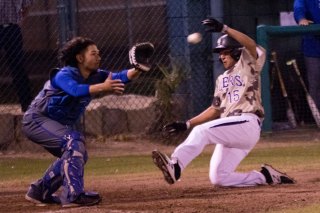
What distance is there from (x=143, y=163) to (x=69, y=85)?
368 cm

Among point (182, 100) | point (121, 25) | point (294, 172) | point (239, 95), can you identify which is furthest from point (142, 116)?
point (239, 95)

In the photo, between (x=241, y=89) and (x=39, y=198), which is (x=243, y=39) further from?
(x=39, y=198)

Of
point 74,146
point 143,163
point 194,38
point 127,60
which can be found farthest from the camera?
point 127,60

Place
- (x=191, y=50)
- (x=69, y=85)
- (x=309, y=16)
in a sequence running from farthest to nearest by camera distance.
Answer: (x=191, y=50) < (x=309, y=16) < (x=69, y=85)

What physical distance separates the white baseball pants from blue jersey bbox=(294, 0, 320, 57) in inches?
171

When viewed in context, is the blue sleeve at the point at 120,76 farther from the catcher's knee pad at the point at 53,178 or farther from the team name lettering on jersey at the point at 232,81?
the team name lettering on jersey at the point at 232,81

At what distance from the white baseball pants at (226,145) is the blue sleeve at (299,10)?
433 cm

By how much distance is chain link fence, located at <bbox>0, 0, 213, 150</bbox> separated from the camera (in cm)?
1246

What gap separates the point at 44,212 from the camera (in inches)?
291

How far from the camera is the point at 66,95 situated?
25.2 ft

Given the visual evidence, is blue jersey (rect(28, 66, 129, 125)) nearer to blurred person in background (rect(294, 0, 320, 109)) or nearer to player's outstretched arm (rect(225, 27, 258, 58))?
player's outstretched arm (rect(225, 27, 258, 58))

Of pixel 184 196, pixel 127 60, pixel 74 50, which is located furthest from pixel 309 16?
pixel 74 50

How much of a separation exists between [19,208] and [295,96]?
615 cm

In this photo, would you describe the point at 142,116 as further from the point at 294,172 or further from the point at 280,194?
the point at 280,194
